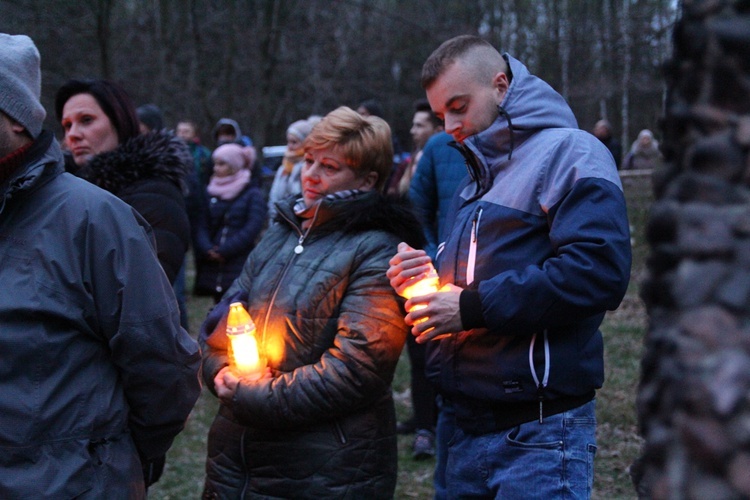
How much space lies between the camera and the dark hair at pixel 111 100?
369 cm

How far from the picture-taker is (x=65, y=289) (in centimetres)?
226

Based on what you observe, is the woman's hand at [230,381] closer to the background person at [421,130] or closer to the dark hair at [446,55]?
the dark hair at [446,55]

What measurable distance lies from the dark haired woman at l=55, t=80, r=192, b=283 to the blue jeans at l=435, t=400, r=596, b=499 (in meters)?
1.71

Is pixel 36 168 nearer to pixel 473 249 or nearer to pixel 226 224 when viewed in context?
pixel 473 249

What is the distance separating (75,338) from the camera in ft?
7.56

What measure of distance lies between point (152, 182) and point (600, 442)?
4064 millimetres

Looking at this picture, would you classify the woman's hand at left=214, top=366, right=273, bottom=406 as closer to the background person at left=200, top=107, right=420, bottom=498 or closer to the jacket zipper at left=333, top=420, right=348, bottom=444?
the background person at left=200, top=107, right=420, bottom=498

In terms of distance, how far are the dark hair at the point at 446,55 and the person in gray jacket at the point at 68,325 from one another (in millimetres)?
1154

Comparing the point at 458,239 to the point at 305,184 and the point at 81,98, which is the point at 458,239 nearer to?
the point at 305,184

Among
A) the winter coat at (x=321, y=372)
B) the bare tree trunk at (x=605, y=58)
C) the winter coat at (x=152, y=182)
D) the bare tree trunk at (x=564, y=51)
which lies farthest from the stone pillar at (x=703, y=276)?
the bare tree trunk at (x=564, y=51)

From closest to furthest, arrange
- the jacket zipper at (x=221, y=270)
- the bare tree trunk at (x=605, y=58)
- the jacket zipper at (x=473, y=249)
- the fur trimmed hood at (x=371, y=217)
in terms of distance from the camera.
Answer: the jacket zipper at (x=473, y=249)
the fur trimmed hood at (x=371, y=217)
the jacket zipper at (x=221, y=270)
the bare tree trunk at (x=605, y=58)

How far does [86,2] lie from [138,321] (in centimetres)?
1343

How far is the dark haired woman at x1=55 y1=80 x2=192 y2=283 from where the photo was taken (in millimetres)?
3539

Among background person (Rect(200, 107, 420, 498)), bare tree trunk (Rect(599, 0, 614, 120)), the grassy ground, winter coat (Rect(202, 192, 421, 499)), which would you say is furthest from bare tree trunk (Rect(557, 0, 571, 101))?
winter coat (Rect(202, 192, 421, 499))
